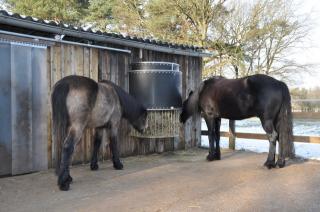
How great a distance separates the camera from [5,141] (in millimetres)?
4738

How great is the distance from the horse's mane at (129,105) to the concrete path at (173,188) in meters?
0.85

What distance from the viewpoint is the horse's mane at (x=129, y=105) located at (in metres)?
5.52

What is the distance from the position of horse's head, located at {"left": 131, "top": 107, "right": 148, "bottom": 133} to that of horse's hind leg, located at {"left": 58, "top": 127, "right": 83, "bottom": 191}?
159 centimetres

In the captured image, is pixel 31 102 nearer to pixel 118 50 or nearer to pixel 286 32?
pixel 118 50

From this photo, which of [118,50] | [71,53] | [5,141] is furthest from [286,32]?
[5,141]

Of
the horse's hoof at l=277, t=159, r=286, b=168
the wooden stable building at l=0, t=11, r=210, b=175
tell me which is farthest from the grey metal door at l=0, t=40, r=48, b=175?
the horse's hoof at l=277, t=159, r=286, b=168

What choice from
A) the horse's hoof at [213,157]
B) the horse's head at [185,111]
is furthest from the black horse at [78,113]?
the horse's head at [185,111]

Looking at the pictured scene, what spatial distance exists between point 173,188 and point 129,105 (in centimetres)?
186

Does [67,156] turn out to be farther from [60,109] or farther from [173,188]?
[173,188]

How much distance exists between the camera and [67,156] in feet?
14.4

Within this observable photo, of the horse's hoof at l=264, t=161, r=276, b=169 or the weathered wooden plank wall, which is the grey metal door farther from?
the horse's hoof at l=264, t=161, r=276, b=169

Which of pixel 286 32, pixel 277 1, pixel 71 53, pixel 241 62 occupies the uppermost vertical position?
pixel 277 1

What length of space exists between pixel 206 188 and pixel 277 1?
1261 cm

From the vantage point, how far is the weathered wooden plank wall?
545 centimetres
